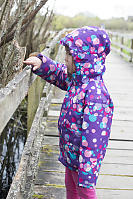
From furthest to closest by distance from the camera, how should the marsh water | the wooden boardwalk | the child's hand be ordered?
1. the marsh water
2. the wooden boardwalk
3. the child's hand

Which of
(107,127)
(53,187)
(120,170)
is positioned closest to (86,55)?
(107,127)

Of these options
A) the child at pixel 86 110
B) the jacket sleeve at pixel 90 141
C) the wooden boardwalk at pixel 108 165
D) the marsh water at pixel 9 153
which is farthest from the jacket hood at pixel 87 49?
the marsh water at pixel 9 153

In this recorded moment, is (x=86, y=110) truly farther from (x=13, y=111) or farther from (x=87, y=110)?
(x=13, y=111)

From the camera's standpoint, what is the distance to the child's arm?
2000 mm

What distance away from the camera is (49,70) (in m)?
2.05

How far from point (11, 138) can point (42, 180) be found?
80.9 inches

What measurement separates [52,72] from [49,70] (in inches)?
1.1

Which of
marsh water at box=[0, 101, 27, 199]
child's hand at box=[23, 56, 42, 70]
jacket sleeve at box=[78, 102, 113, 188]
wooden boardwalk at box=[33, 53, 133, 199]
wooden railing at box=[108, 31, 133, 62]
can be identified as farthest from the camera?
wooden railing at box=[108, 31, 133, 62]

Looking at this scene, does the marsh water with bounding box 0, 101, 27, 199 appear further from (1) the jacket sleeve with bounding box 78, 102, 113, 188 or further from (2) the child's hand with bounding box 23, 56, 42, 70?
(1) the jacket sleeve with bounding box 78, 102, 113, 188

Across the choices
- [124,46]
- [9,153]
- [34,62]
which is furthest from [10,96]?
[124,46]

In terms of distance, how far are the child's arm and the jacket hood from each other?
11.4 inches

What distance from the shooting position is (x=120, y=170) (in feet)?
8.91

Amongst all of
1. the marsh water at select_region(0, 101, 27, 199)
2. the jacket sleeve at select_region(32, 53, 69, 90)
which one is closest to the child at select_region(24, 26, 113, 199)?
the jacket sleeve at select_region(32, 53, 69, 90)

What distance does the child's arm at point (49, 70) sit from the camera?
200 cm
